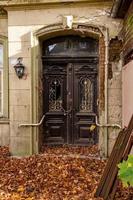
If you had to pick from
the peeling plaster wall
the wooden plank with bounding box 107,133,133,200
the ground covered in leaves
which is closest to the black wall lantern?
the peeling plaster wall

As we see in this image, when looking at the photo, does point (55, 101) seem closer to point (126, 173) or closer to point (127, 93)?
point (127, 93)

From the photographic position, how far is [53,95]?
956 cm

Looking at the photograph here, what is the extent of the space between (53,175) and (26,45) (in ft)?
11.5

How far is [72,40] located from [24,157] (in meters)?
3.36

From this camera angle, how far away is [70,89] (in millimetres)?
9469

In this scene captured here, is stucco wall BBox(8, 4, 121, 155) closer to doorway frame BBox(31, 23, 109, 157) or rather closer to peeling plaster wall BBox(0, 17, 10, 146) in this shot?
doorway frame BBox(31, 23, 109, 157)

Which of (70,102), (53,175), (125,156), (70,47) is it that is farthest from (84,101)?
(125,156)

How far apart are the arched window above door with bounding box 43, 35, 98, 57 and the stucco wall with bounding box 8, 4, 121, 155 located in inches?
31.5

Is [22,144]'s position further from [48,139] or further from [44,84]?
[44,84]

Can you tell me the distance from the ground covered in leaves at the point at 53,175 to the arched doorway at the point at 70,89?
1.51 ft

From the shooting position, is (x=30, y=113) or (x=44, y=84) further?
(x=44, y=84)

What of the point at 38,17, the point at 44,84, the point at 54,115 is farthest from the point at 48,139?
the point at 38,17

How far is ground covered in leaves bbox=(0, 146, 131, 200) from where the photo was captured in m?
5.79

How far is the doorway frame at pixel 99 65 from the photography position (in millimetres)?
8539
